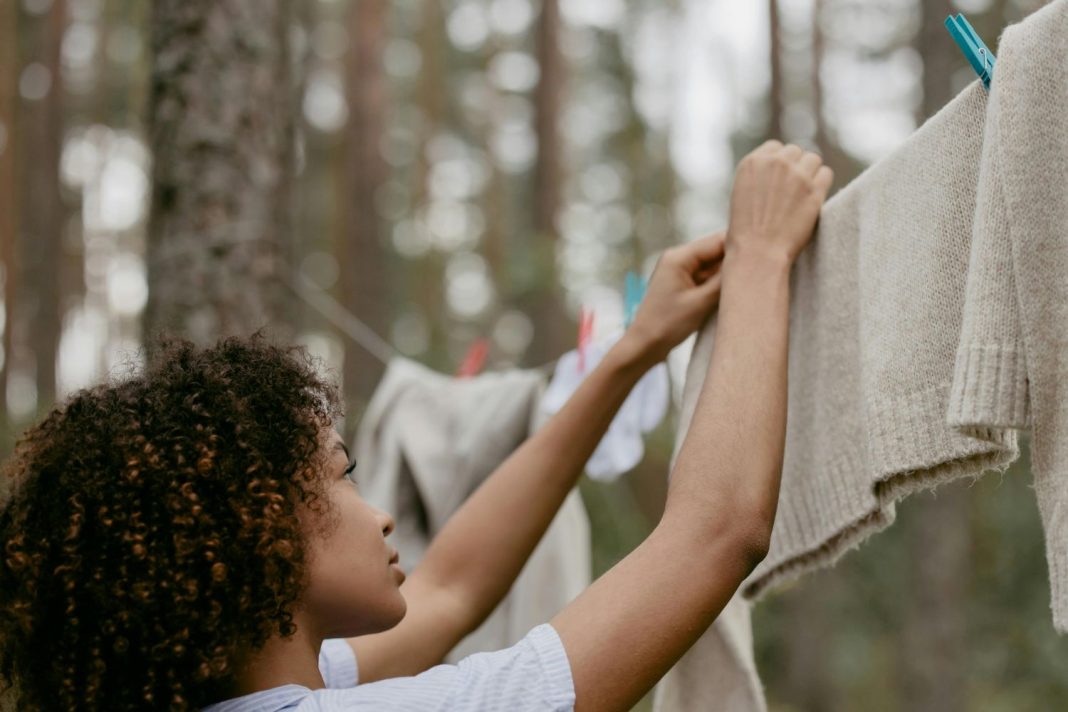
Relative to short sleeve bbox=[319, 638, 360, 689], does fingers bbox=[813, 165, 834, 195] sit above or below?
above

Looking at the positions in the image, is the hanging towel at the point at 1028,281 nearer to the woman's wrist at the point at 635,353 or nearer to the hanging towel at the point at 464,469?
the woman's wrist at the point at 635,353

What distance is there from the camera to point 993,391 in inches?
31.0

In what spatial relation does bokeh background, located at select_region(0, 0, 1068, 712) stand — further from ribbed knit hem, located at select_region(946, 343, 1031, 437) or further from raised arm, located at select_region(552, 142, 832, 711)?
ribbed knit hem, located at select_region(946, 343, 1031, 437)

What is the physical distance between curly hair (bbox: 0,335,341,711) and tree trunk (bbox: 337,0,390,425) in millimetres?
4603

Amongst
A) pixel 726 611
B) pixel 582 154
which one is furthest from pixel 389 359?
pixel 582 154

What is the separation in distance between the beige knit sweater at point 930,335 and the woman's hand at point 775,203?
34 millimetres

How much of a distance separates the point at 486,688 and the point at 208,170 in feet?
4.03

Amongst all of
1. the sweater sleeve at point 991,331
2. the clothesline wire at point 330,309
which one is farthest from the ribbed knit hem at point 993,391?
the clothesline wire at point 330,309

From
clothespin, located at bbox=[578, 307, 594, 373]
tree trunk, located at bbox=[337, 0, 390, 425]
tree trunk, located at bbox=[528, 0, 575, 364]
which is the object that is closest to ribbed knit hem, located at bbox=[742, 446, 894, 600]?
clothespin, located at bbox=[578, 307, 594, 373]

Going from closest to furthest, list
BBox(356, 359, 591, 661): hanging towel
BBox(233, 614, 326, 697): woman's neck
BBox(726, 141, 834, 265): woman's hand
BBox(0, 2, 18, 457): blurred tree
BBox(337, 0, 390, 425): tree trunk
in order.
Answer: BBox(233, 614, 326, 697): woman's neck < BBox(726, 141, 834, 265): woman's hand < BBox(356, 359, 591, 661): hanging towel < BBox(337, 0, 390, 425): tree trunk < BBox(0, 2, 18, 457): blurred tree

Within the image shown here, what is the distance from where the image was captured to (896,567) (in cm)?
902

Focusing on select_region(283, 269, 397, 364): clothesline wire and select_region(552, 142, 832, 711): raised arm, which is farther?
select_region(283, 269, 397, 364): clothesline wire

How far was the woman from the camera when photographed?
0.88 m

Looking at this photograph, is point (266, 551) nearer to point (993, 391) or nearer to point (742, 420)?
point (742, 420)
